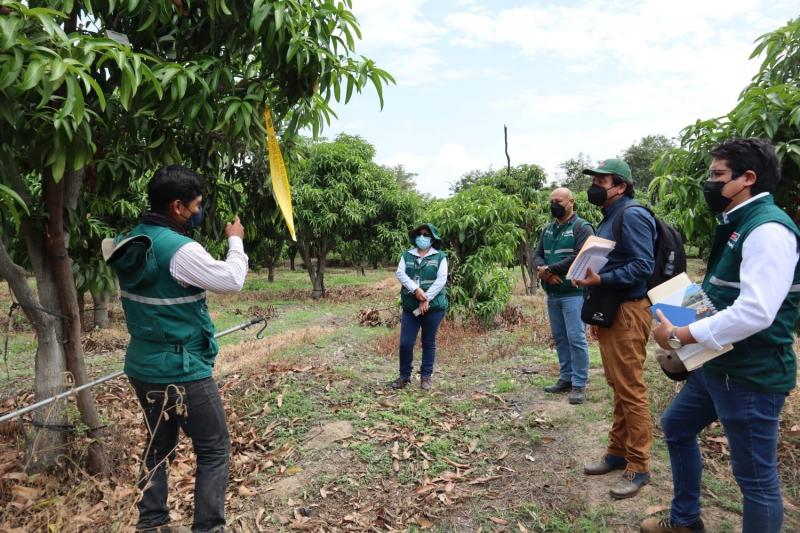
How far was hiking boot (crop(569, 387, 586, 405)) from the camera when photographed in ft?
15.9

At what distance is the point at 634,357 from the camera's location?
3406 millimetres

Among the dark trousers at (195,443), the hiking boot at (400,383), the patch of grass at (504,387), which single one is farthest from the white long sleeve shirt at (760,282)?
the hiking boot at (400,383)

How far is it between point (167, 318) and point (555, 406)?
11.7 ft

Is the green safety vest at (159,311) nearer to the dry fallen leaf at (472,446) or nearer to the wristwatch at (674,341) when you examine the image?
the wristwatch at (674,341)

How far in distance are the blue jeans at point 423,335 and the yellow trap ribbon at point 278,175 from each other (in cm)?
264

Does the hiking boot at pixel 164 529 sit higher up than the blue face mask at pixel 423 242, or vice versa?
the blue face mask at pixel 423 242

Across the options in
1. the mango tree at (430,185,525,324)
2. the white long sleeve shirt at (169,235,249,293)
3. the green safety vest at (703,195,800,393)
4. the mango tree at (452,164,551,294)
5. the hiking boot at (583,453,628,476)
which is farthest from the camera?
the mango tree at (452,164,551,294)

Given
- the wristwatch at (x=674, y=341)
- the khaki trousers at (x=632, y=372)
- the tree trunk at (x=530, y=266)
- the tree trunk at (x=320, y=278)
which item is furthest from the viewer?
the tree trunk at (x=320, y=278)

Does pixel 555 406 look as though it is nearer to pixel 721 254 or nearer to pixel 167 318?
pixel 721 254

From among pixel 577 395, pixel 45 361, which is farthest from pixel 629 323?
pixel 45 361

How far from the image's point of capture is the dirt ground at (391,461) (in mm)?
3283

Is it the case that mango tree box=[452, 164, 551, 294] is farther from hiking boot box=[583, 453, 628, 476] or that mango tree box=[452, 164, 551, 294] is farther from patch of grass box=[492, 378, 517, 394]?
hiking boot box=[583, 453, 628, 476]

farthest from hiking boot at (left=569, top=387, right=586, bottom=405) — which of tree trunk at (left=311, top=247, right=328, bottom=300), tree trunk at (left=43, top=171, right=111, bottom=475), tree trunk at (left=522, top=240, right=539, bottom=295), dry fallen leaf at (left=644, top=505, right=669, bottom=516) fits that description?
tree trunk at (left=311, top=247, right=328, bottom=300)

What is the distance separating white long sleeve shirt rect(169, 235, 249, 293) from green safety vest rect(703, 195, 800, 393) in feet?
7.67
